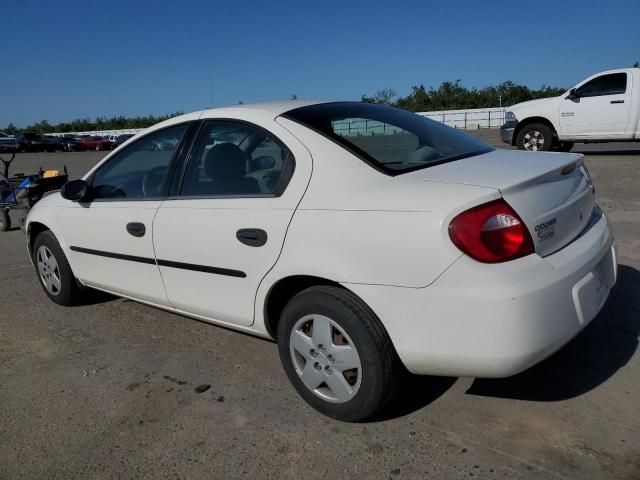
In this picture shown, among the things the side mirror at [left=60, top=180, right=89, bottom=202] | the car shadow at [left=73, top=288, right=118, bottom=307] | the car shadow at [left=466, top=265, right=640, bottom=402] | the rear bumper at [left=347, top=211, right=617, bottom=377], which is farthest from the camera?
the car shadow at [left=73, top=288, right=118, bottom=307]

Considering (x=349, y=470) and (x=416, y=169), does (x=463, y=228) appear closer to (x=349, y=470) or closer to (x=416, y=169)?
(x=416, y=169)

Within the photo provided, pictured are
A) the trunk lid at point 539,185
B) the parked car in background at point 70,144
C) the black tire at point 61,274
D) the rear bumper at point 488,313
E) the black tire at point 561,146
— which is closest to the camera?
the rear bumper at point 488,313

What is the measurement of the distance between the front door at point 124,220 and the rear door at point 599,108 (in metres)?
9.99

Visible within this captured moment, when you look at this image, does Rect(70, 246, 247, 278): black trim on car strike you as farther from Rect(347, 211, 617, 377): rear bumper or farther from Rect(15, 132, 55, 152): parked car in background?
Rect(15, 132, 55, 152): parked car in background

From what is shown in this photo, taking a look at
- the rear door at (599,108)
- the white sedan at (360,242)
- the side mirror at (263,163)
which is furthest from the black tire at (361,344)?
the rear door at (599,108)

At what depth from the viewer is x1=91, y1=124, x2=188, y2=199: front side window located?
335cm

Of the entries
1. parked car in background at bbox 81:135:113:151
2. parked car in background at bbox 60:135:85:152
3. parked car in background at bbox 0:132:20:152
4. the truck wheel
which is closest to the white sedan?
the truck wheel

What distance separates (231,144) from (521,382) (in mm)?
2039

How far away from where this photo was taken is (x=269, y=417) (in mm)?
2656

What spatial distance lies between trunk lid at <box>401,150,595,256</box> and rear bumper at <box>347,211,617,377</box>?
0.12m

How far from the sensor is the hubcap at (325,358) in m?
2.41

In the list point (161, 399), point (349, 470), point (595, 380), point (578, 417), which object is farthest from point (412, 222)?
point (161, 399)

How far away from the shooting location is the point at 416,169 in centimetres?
253

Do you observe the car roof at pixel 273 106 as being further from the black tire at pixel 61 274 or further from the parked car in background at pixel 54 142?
the parked car in background at pixel 54 142
